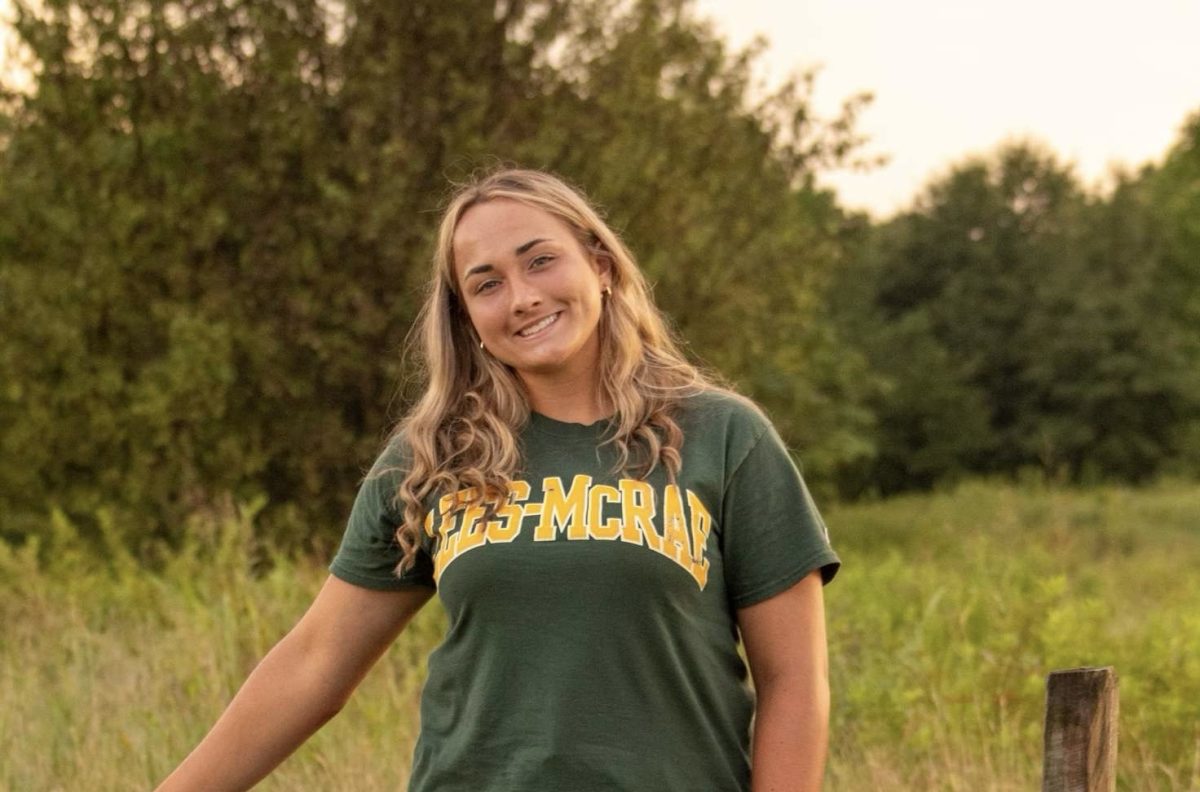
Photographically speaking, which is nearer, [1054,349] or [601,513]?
[601,513]

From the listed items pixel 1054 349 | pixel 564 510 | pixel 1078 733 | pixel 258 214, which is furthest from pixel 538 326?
pixel 1054 349

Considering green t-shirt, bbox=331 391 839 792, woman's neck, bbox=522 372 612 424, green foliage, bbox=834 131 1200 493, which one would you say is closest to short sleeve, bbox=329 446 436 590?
green t-shirt, bbox=331 391 839 792

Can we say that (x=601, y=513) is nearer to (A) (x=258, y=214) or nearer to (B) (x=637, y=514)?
(B) (x=637, y=514)

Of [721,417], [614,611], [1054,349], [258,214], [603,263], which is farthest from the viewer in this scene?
[1054,349]

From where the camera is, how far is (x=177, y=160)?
1145cm

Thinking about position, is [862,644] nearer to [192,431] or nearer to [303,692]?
[303,692]

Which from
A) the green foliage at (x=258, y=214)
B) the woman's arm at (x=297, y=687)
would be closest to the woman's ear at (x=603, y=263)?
the woman's arm at (x=297, y=687)

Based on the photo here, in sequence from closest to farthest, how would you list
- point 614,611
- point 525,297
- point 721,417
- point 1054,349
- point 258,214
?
point 614,611 → point 721,417 → point 525,297 → point 258,214 → point 1054,349

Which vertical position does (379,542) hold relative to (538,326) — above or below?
below

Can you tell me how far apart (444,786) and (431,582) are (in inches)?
13.5

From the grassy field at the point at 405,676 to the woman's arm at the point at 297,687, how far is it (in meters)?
2.11

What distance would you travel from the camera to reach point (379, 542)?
2.38 metres

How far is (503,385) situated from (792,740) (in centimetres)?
69

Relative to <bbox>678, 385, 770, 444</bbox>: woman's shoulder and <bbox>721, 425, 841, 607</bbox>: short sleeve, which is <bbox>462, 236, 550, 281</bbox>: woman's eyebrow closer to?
<bbox>678, 385, 770, 444</bbox>: woman's shoulder
